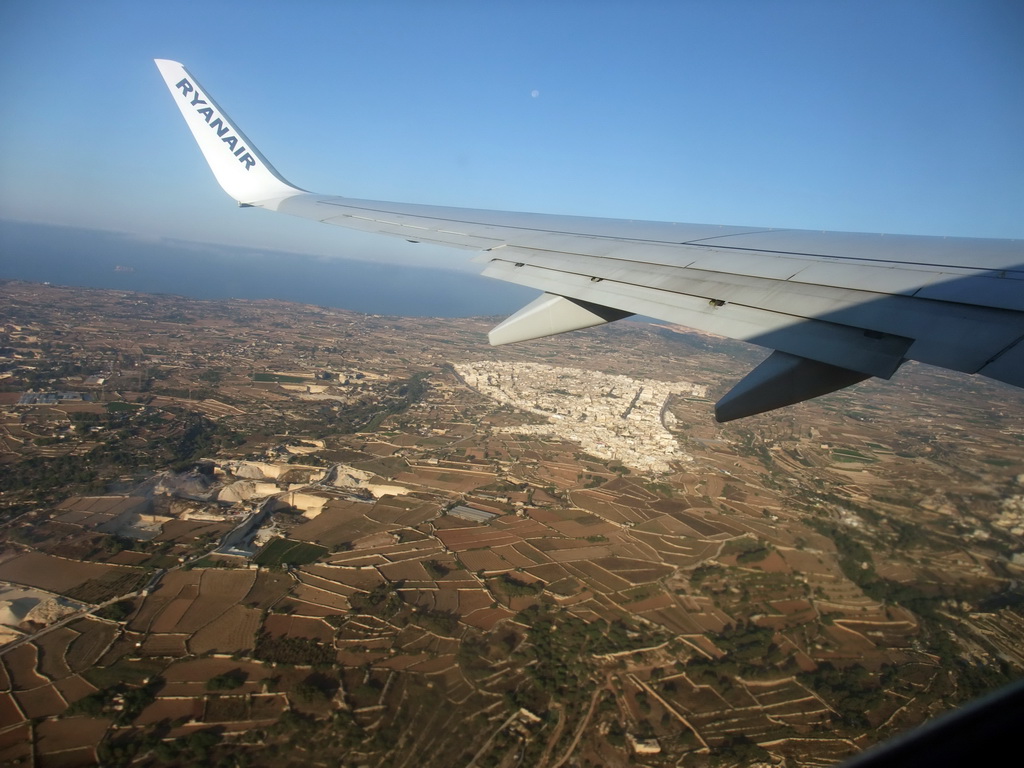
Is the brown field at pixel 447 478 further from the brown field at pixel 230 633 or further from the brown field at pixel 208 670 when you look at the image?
the brown field at pixel 208 670

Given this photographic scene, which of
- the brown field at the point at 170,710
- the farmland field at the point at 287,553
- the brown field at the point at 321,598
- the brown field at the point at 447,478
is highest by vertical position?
the brown field at the point at 447,478

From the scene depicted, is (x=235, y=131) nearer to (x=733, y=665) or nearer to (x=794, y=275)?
(x=794, y=275)

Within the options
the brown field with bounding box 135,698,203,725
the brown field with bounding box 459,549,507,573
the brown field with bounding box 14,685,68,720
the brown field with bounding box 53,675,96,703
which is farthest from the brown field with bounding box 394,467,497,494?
the brown field with bounding box 14,685,68,720

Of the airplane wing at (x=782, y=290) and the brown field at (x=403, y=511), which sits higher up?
the airplane wing at (x=782, y=290)

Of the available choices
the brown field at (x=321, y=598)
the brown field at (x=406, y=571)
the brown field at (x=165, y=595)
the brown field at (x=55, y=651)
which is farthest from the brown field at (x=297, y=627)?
the brown field at (x=55, y=651)

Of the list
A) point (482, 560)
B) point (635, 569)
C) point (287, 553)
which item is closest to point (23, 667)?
point (287, 553)

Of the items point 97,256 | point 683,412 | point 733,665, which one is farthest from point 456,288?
point 733,665

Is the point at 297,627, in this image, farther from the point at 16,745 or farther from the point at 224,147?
the point at 224,147
